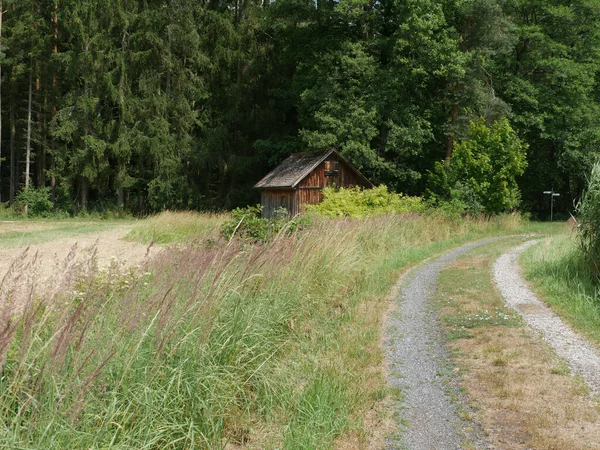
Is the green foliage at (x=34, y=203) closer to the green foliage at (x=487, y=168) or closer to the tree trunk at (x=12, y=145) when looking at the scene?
the tree trunk at (x=12, y=145)

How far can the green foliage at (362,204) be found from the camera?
65.9ft

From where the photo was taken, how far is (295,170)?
1146 inches

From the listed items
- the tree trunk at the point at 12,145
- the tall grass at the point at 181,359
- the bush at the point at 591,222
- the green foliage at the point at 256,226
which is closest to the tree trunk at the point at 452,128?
the bush at the point at 591,222

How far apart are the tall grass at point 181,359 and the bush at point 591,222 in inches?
208

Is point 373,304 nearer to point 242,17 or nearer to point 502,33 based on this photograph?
point 502,33

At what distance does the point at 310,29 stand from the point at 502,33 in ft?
37.8

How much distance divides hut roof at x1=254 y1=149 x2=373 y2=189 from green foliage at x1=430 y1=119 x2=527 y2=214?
212 inches

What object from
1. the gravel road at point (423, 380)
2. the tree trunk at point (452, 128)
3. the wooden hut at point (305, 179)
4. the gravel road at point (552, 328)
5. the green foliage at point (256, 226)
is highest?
the tree trunk at point (452, 128)

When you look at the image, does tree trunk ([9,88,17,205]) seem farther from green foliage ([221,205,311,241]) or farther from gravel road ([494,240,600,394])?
gravel road ([494,240,600,394])

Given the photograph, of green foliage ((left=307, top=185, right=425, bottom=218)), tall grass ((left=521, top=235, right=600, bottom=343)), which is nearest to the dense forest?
green foliage ((left=307, top=185, right=425, bottom=218))

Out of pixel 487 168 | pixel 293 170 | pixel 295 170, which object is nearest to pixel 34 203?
pixel 293 170

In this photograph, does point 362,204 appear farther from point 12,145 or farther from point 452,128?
point 12,145

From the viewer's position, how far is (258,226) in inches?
398

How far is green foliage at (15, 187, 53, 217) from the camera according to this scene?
1334 inches
